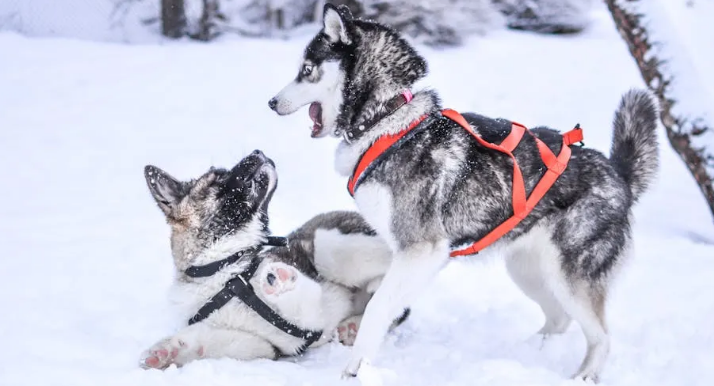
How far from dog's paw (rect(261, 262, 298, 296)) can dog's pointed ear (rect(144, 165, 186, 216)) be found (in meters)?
0.76

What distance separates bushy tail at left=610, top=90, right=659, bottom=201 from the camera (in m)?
3.69

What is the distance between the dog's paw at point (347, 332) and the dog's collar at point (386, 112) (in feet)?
3.42

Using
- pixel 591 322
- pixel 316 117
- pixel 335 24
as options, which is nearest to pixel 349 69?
pixel 335 24

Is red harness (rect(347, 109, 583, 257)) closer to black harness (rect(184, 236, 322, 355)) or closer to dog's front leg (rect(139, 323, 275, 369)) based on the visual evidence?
black harness (rect(184, 236, 322, 355))

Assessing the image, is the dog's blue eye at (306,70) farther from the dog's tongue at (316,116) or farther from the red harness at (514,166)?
the red harness at (514,166)

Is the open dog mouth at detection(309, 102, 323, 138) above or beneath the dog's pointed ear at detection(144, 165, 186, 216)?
above

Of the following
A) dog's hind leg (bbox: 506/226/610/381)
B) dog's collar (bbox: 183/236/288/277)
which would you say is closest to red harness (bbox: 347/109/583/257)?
dog's hind leg (bbox: 506/226/610/381)

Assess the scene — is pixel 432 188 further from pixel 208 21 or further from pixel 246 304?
pixel 208 21

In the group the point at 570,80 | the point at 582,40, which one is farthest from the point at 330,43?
the point at 582,40

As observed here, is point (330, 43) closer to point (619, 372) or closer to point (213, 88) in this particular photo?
point (619, 372)

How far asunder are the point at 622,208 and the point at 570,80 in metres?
7.83

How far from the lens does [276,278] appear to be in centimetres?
328

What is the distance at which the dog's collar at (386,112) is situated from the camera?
11.3 ft

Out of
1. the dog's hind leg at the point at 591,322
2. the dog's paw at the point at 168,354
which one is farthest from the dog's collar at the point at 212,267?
the dog's hind leg at the point at 591,322
